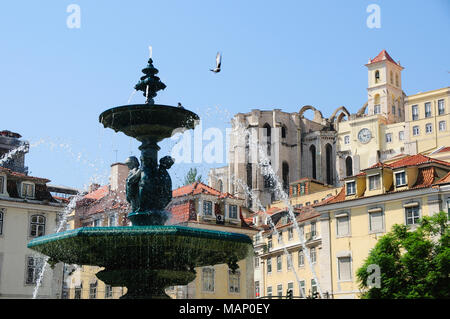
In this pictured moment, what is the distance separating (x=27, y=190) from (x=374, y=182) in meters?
19.7

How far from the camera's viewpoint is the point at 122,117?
16.2 metres

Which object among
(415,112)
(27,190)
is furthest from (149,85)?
(415,112)

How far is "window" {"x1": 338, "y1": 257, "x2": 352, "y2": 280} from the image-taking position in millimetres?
43531

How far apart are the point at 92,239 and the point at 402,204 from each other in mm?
30324

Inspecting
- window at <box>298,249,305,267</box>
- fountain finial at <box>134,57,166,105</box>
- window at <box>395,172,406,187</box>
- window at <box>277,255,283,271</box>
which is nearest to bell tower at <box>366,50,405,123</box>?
window at <box>277,255,283,271</box>

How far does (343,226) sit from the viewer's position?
44.4m

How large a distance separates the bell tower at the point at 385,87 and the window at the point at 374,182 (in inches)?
2729

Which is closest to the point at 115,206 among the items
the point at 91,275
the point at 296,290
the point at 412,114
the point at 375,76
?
the point at 91,275

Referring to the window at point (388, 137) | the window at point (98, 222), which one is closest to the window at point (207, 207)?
the window at point (98, 222)

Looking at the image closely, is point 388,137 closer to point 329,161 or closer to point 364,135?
point 364,135
